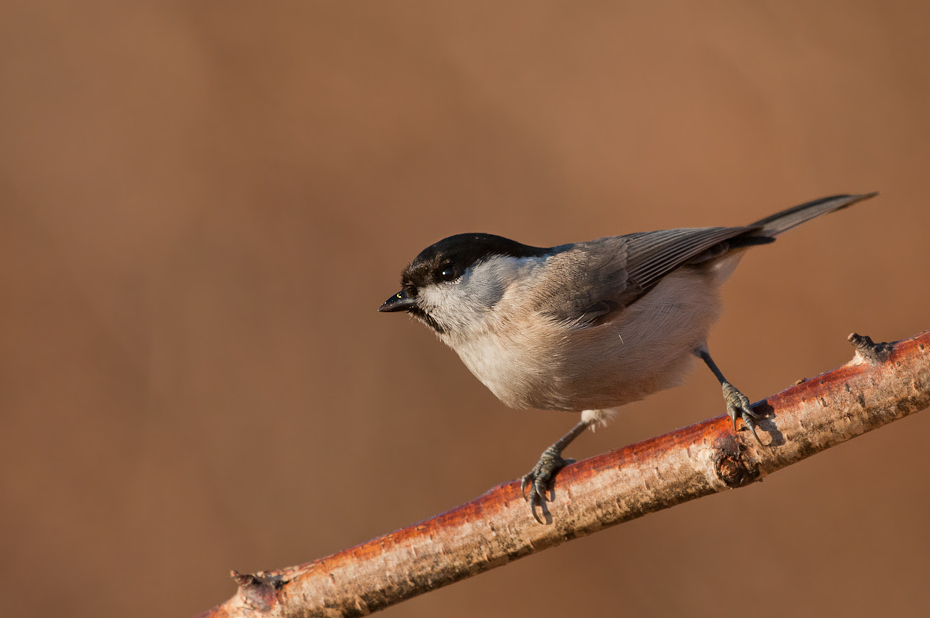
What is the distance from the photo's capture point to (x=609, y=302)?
2.14 m

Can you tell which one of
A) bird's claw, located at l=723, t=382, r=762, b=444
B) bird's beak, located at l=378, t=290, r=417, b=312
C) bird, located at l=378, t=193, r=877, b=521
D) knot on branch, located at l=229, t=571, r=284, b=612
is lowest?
bird's claw, located at l=723, t=382, r=762, b=444

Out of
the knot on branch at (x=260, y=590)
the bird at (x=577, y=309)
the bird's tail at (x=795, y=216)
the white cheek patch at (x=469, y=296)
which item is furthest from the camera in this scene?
the bird's tail at (x=795, y=216)

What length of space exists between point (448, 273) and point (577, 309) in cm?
41

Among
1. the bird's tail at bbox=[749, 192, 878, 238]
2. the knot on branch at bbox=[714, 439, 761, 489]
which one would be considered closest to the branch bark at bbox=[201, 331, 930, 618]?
the knot on branch at bbox=[714, 439, 761, 489]

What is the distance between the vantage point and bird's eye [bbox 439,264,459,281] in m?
2.19

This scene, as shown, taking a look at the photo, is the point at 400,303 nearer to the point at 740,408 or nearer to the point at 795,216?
the point at 740,408

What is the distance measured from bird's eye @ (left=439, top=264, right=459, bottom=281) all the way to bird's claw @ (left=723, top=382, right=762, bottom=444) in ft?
2.79

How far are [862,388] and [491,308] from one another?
99 centimetres

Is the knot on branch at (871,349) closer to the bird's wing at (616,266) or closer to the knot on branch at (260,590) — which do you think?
the bird's wing at (616,266)

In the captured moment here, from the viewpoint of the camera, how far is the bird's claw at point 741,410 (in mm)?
1634

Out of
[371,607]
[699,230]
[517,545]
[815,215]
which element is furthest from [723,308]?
[371,607]

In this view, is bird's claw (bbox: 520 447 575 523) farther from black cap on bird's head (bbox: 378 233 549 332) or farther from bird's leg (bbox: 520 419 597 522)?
black cap on bird's head (bbox: 378 233 549 332)

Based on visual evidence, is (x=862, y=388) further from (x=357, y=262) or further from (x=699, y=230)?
(x=357, y=262)

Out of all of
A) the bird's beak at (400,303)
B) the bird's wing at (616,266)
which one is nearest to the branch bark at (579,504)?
the bird's wing at (616,266)
